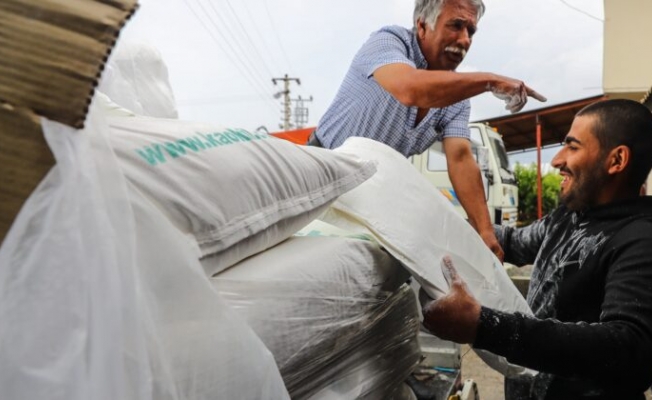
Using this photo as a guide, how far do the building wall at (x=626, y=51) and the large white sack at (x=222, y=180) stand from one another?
717 cm

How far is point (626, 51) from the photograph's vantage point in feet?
24.2

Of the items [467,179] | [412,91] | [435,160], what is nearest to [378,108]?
[412,91]

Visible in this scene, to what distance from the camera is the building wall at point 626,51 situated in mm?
7180

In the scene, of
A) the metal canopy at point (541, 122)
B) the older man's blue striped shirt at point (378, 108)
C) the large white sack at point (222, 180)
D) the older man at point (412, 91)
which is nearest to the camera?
the large white sack at point (222, 180)

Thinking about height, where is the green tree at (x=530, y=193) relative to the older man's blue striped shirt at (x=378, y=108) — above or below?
below

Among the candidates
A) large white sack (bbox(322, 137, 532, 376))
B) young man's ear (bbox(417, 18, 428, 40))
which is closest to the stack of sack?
large white sack (bbox(322, 137, 532, 376))

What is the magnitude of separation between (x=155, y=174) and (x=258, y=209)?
0.25 metres

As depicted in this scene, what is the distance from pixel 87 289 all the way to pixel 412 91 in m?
1.33

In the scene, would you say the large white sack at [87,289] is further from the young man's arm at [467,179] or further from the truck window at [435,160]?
the truck window at [435,160]

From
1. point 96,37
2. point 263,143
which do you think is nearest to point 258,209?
point 263,143

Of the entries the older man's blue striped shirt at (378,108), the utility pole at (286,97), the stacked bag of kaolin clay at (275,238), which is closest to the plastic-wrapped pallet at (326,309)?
the stacked bag of kaolin clay at (275,238)

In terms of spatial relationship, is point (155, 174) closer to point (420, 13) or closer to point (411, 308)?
point (411, 308)

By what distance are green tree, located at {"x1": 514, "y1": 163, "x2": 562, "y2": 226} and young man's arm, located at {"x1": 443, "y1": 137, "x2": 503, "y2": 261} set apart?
13.2m

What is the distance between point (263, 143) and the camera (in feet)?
3.59
